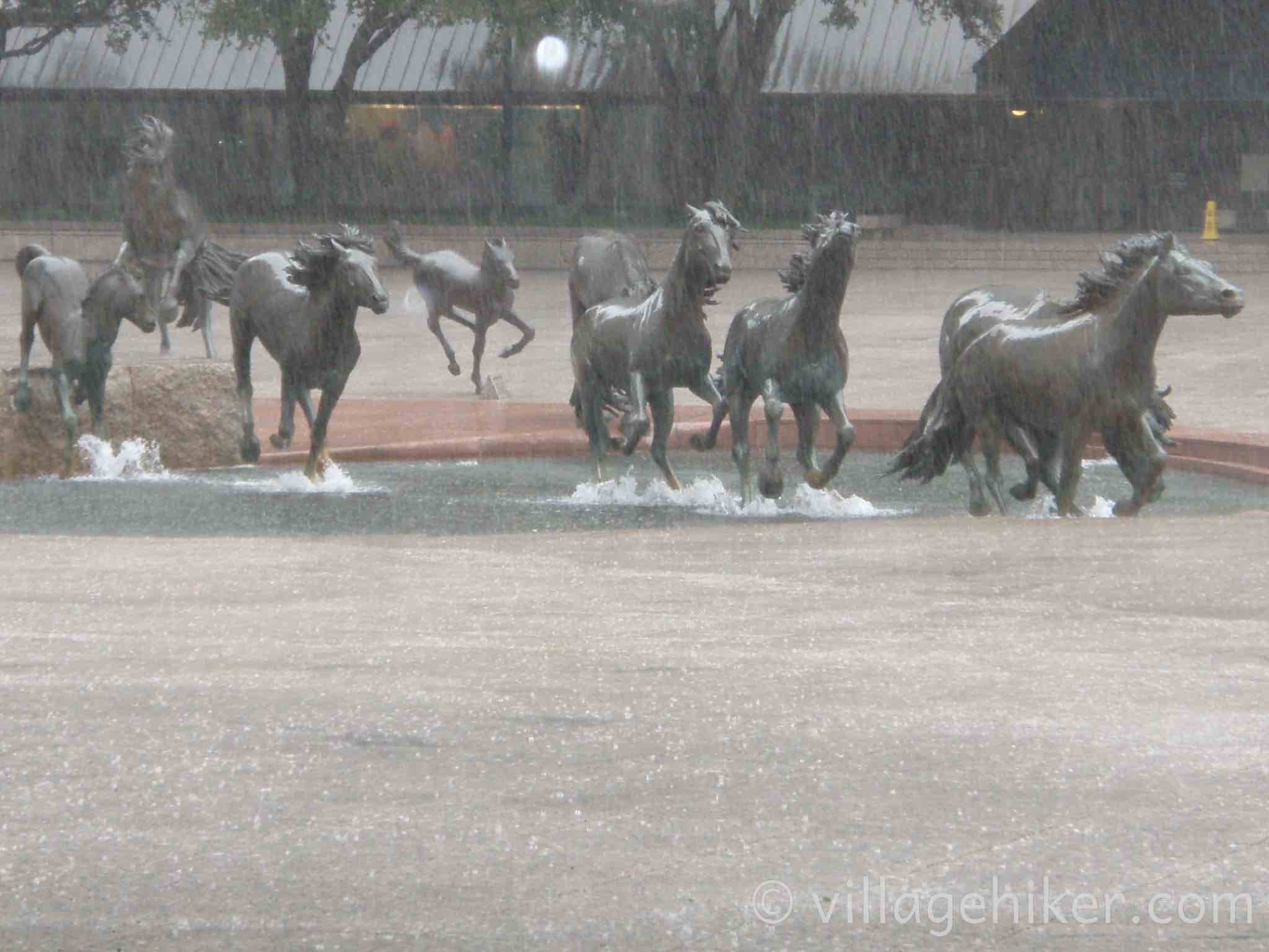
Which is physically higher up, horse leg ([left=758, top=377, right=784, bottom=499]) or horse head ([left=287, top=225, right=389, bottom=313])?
horse head ([left=287, top=225, right=389, bottom=313])

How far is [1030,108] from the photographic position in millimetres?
39406

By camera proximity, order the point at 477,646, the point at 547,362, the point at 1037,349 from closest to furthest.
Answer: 1. the point at 477,646
2. the point at 1037,349
3. the point at 547,362

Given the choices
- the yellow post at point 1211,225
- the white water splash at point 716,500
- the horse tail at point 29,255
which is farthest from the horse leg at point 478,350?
the yellow post at point 1211,225

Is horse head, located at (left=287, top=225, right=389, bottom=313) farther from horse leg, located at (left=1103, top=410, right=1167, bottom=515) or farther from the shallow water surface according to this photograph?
horse leg, located at (left=1103, top=410, right=1167, bottom=515)

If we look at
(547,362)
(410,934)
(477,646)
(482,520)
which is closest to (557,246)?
(547,362)

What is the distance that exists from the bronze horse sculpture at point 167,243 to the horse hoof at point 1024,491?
630 centimetres

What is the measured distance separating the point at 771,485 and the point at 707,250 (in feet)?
3.83

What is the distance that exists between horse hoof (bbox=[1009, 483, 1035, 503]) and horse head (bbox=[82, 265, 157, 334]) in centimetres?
511

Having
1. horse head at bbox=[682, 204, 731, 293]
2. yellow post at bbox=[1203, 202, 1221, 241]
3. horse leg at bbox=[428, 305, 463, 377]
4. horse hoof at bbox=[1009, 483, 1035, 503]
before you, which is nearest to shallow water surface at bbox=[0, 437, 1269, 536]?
horse hoof at bbox=[1009, 483, 1035, 503]

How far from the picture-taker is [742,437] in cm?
1075

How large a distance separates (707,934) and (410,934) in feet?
1.75

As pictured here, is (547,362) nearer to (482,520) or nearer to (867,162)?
(482,520)

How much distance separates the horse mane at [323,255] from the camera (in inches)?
438

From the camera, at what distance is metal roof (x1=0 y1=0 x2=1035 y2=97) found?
3844 centimetres
